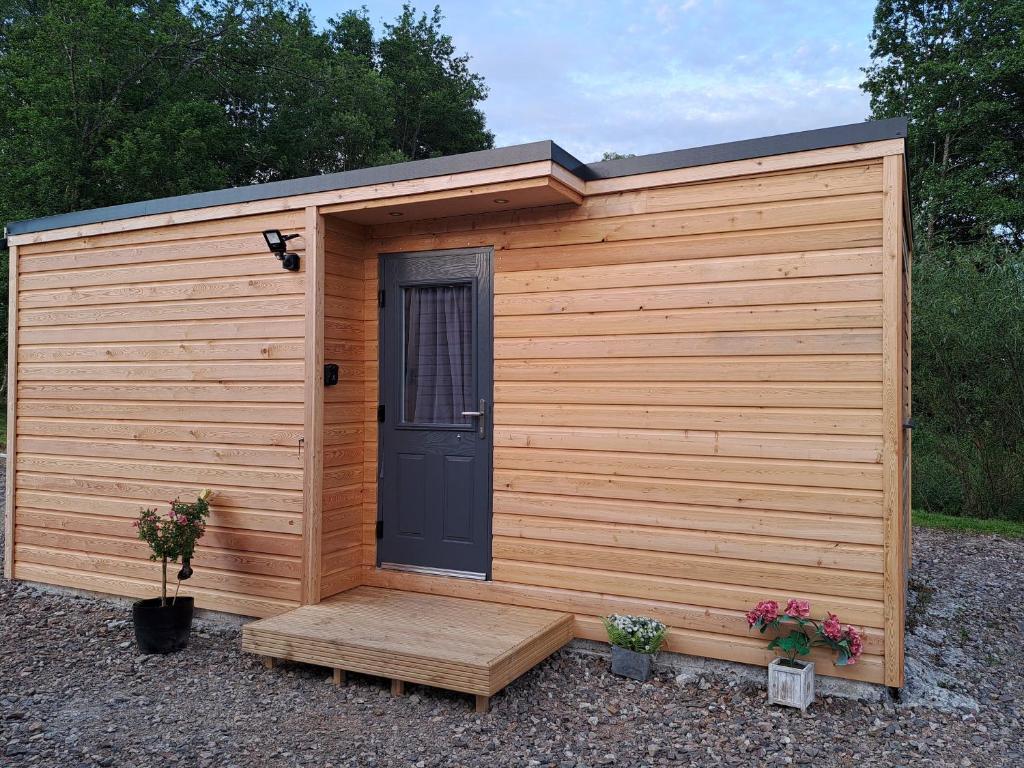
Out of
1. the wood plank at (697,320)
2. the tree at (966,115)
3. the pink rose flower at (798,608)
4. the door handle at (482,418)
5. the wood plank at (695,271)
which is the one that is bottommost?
the pink rose flower at (798,608)

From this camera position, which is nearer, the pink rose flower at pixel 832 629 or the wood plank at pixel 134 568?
the pink rose flower at pixel 832 629

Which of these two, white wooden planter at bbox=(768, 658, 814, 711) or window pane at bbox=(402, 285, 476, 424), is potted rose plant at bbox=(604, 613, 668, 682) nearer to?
white wooden planter at bbox=(768, 658, 814, 711)

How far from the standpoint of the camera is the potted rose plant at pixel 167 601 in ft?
13.3

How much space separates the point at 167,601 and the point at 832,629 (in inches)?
133

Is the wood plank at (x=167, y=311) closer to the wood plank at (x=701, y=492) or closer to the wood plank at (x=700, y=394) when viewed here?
the wood plank at (x=700, y=394)

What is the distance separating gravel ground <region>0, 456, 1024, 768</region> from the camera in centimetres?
290

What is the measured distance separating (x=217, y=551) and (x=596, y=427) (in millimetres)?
2423

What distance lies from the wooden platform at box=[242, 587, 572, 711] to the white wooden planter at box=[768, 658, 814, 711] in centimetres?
99

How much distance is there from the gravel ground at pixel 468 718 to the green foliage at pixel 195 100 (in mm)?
11321

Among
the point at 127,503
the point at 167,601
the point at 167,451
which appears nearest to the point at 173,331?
the point at 167,451

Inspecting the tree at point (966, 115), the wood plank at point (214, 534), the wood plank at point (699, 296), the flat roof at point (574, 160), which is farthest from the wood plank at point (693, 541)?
the tree at point (966, 115)

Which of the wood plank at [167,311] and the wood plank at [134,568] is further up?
the wood plank at [167,311]

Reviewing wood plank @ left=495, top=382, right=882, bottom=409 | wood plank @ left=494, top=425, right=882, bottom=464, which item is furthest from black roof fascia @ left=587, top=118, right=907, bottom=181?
wood plank @ left=494, top=425, right=882, bottom=464

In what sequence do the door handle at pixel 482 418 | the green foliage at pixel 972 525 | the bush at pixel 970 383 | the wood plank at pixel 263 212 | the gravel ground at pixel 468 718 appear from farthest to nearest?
the bush at pixel 970 383
the green foliage at pixel 972 525
the door handle at pixel 482 418
the wood plank at pixel 263 212
the gravel ground at pixel 468 718
